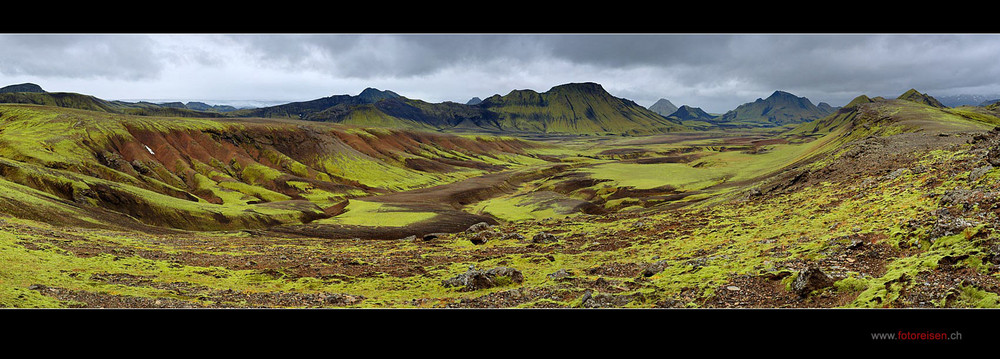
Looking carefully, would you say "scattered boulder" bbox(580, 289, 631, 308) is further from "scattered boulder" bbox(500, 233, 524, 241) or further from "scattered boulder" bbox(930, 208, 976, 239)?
"scattered boulder" bbox(500, 233, 524, 241)

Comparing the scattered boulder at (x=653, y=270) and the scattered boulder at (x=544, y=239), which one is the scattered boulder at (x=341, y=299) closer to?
the scattered boulder at (x=653, y=270)

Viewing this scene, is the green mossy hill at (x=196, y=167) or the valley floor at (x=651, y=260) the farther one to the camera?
the green mossy hill at (x=196, y=167)

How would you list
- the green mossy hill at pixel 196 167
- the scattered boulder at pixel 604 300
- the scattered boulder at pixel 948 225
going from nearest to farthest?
the scattered boulder at pixel 948 225 → the scattered boulder at pixel 604 300 → the green mossy hill at pixel 196 167

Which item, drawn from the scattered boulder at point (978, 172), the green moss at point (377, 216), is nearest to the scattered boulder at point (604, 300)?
the scattered boulder at point (978, 172)

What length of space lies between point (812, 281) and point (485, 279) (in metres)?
14.9

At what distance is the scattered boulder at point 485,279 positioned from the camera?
2255cm

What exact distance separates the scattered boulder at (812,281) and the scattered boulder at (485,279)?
541 inches

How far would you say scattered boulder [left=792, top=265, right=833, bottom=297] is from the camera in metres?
12.3

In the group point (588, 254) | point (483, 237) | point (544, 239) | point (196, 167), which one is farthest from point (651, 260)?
point (196, 167)

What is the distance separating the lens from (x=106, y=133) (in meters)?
99.2

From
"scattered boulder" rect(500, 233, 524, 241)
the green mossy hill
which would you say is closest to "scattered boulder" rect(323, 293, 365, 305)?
"scattered boulder" rect(500, 233, 524, 241)

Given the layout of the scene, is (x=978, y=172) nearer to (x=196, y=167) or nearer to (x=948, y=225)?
(x=948, y=225)

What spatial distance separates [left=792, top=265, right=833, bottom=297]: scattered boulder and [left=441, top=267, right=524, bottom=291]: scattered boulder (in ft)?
45.1
